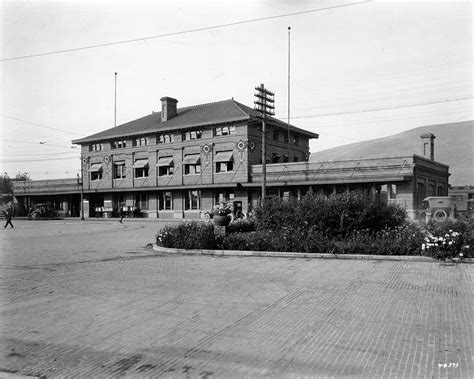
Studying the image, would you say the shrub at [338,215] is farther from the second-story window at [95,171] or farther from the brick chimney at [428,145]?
the second-story window at [95,171]

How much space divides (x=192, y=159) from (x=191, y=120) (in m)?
4.52

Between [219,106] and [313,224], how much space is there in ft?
116

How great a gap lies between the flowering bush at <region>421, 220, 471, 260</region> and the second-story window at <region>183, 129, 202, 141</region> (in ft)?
116

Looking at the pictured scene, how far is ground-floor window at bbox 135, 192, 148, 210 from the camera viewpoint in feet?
167

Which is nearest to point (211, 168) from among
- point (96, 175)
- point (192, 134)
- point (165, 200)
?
point (192, 134)

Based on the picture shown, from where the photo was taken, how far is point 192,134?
46.4 meters

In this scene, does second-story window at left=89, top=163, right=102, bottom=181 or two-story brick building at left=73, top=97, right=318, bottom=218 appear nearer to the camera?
two-story brick building at left=73, top=97, right=318, bottom=218

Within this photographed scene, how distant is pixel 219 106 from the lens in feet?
159

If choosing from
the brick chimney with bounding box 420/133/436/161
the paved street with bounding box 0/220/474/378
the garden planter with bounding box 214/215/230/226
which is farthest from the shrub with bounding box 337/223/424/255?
the brick chimney with bounding box 420/133/436/161

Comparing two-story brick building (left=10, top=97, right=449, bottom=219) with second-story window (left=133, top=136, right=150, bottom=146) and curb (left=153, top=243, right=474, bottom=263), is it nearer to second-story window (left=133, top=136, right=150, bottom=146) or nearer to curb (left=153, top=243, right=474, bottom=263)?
second-story window (left=133, top=136, right=150, bottom=146)

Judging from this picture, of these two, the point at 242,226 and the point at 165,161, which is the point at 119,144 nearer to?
the point at 165,161

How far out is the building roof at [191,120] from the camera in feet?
144

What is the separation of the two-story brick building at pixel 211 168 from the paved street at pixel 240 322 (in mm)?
26171

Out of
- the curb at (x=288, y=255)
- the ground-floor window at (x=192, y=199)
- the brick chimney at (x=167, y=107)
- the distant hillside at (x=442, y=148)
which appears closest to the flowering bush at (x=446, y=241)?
the curb at (x=288, y=255)
